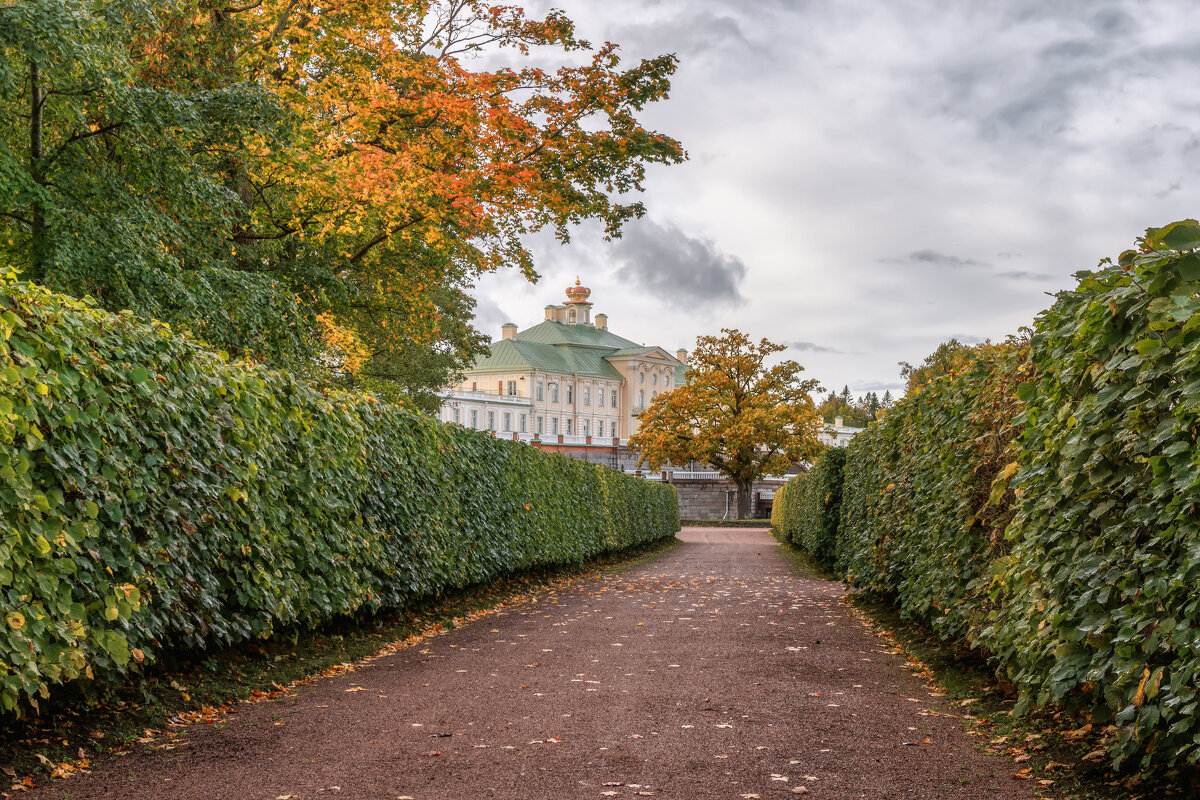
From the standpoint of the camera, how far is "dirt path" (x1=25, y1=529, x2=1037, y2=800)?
15.0 ft

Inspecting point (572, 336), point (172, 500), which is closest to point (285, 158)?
point (172, 500)

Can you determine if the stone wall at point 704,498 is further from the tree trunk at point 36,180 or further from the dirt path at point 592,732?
the dirt path at point 592,732

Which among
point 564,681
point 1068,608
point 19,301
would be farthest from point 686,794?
point 19,301

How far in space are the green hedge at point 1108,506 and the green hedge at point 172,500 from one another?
4.75m

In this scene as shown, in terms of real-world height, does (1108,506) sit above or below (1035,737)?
above

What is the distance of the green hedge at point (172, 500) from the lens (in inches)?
185

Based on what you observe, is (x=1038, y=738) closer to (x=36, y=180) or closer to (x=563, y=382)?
(x=36, y=180)

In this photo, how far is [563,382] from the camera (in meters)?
112

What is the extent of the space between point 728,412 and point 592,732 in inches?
2199

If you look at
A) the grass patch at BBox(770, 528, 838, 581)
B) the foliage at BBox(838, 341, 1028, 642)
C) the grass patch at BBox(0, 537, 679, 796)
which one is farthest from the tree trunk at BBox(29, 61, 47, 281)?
the grass patch at BBox(770, 528, 838, 581)

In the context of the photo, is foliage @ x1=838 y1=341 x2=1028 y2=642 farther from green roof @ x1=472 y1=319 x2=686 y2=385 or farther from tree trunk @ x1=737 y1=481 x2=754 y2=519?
green roof @ x1=472 y1=319 x2=686 y2=385

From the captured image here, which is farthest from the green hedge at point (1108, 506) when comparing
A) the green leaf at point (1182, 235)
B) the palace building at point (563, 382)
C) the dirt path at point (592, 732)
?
the palace building at point (563, 382)

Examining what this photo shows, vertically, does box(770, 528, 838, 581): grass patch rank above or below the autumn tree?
below

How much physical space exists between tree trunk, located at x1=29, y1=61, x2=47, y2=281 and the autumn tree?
4794 cm
